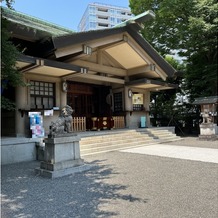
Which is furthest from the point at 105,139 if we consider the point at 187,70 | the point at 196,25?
the point at 187,70

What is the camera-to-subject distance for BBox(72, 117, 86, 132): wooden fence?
12148 mm

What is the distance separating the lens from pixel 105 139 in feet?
33.5

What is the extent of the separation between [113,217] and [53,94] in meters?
8.82

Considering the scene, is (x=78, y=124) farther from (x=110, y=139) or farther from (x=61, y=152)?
(x=61, y=152)

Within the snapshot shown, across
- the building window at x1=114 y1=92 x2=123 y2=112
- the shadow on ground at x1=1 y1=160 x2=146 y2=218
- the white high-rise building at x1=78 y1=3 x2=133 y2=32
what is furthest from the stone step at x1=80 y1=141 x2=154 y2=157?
the white high-rise building at x1=78 y1=3 x2=133 y2=32

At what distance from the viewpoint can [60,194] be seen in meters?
4.39

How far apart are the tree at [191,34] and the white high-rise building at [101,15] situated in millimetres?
61714

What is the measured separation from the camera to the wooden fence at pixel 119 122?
14.1m

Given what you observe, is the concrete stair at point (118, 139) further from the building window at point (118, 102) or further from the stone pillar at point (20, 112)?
the building window at point (118, 102)

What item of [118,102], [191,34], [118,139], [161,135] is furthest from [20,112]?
[191,34]

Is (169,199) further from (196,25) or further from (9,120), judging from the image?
(196,25)

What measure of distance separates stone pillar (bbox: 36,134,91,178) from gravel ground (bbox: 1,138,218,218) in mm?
217

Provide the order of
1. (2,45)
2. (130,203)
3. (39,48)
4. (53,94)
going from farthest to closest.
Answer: (53,94) → (39,48) → (2,45) → (130,203)

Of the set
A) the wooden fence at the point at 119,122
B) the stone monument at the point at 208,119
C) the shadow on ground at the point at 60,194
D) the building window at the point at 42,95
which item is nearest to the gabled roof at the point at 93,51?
the building window at the point at 42,95
